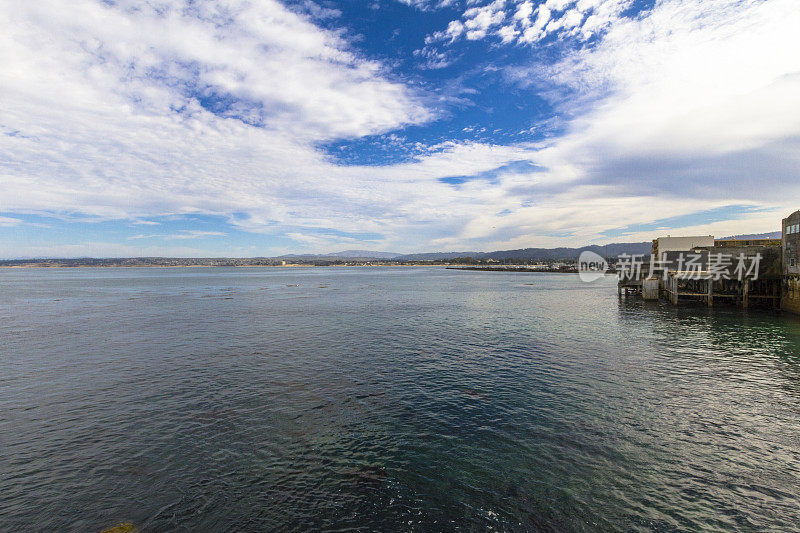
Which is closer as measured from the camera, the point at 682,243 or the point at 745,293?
the point at 745,293

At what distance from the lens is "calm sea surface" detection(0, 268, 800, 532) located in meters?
10.6

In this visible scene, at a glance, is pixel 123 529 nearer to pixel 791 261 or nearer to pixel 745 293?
pixel 791 261

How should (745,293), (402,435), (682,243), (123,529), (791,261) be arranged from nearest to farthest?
(123,529) → (402,435) → (791,261) → (745,293) → (682,243)

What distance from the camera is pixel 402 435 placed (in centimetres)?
1512

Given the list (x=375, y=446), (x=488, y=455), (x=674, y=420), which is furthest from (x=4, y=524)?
(x=674, y=420)

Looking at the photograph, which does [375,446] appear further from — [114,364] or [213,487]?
[114,364]

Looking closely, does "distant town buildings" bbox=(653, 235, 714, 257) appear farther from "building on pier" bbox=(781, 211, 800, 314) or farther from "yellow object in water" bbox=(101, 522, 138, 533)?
"yellow object in water" bbox=(101, 522, 138, 533)

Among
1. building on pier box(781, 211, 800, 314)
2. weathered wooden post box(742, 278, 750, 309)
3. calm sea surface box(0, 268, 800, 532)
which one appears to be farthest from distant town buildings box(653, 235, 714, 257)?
calm sea surface box(0, 268, 800, 532)

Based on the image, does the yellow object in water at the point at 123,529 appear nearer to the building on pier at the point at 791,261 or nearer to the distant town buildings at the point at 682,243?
the building on pier at the point at 791,261

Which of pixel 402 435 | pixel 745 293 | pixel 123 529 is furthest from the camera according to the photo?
pixel 745 293

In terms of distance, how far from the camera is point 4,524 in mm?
10117

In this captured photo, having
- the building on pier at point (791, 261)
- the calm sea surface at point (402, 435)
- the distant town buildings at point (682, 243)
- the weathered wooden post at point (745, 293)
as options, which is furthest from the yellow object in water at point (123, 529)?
the distant town buildings at point (682, 243)

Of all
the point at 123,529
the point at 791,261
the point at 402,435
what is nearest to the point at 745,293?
the point at 791,261

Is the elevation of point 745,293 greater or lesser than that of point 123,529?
greater
